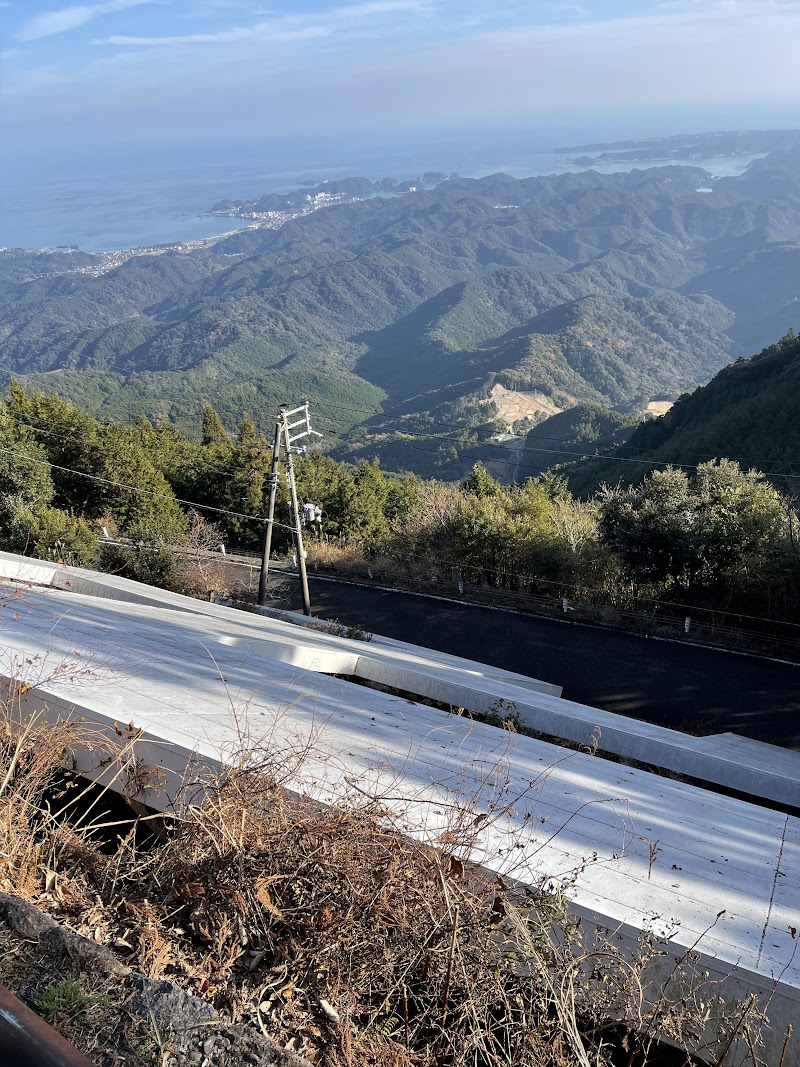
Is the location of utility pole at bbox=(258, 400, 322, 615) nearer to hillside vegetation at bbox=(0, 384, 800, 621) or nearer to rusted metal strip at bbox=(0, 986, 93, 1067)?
hillside vegetation at bbox=(0, 384, 800, 621)

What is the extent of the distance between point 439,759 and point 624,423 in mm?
103422

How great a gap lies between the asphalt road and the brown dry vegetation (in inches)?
405

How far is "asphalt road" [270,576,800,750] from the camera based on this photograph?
502 inches

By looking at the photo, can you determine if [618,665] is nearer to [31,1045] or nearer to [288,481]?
[288,481]

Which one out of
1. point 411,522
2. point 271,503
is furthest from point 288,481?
point 411,522

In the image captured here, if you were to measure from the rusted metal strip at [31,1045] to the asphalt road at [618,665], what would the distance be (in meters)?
12.2

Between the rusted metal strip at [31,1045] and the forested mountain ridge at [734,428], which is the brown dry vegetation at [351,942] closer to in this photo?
the rusted metal strip at [31,1045]

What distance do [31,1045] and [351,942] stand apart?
1.49 meters

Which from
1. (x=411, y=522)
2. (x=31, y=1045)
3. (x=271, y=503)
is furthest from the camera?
(x=411, y=522)

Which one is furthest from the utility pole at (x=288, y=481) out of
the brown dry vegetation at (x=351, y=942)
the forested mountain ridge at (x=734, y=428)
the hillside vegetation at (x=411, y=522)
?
the forested mountain ridge at (x=734, y=428)

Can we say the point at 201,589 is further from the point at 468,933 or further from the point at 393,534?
the point at 468,933

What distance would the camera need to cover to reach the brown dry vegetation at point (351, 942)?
2516 mm

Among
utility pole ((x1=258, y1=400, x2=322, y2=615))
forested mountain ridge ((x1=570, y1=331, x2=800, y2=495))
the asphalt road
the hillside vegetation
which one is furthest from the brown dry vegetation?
forested mountain ridge ((x1=570, y1=331, x2=800, y2=495))

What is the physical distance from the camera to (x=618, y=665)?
14852mm
